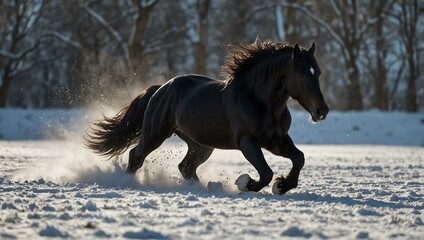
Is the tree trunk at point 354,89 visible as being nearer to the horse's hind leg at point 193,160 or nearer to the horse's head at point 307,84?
the horse's hind leg at point 193,160

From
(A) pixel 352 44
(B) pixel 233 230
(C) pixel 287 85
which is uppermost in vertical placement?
(A) pixel 352 44

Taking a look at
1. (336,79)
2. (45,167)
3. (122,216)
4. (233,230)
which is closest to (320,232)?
(233,230)

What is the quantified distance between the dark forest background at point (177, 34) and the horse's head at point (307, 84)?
19.7m

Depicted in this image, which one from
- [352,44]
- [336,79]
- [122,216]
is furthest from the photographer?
[336,79]

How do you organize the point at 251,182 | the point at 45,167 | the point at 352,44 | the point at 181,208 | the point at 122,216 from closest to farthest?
the point at 122,216, the point at 181,208, the point at 251,182, the point at 45,167, the point at 352,44

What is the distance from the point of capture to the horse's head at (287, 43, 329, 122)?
27.1ft

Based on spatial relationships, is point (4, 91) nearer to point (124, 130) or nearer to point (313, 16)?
point (313, 16)

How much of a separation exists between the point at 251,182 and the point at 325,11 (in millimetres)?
36510

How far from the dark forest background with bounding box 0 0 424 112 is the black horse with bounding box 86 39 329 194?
1778 centimetres

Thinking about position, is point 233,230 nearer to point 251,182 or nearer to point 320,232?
point 320,232

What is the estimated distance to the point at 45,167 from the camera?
38.2ft

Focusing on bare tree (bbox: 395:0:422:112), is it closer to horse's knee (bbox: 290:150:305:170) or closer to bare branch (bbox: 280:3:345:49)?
bare branch (bbox: 280:3:345:49)

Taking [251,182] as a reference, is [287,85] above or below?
above

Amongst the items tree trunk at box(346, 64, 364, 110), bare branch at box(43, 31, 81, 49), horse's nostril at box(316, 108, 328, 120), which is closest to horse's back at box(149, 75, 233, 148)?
horse's nostril at box(316, 108, 328, 120)
